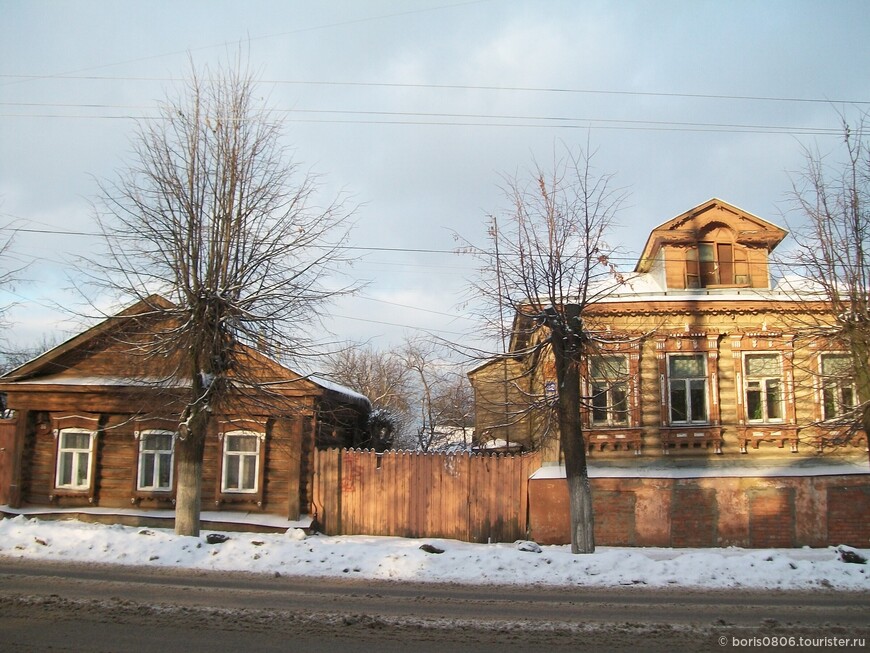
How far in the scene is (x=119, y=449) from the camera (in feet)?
64.8

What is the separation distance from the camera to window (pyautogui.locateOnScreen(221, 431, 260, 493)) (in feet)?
63.2

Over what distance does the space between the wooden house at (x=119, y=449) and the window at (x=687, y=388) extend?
9.78 m

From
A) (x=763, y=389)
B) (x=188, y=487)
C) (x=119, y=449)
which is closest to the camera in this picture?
(x=188, y=487)

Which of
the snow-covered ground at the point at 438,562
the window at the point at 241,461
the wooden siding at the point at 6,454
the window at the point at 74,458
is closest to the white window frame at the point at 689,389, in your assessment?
the snow-covered ground at the point at 438,562

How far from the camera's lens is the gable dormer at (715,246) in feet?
70.9

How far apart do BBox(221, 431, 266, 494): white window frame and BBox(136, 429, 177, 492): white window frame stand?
1.53 metres

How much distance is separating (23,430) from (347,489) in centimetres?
962

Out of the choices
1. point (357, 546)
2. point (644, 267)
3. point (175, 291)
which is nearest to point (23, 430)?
point (175, 291)

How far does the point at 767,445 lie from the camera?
62.9ft

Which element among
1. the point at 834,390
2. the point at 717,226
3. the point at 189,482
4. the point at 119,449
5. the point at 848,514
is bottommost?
the point at 848,514

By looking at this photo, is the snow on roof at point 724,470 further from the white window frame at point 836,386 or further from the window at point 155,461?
the window at point 155,461

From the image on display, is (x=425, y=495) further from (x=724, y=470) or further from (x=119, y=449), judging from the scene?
(x=119, y=449)

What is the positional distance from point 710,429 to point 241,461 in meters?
13.3

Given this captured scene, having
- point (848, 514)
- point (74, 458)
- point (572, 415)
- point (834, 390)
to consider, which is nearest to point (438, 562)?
point (572, 415)
